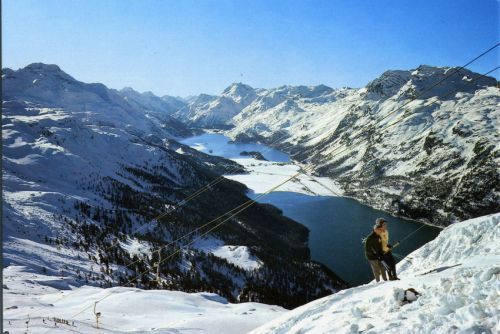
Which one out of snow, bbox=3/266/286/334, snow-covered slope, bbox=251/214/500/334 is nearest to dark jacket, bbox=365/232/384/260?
snow-covered slope, bbox=251/214/500/334

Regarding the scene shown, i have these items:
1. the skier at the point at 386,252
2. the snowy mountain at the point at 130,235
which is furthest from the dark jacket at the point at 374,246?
the snowy mountain at the point at 130,235

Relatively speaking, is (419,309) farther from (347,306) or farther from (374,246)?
(374,246)

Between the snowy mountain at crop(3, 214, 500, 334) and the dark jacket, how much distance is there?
144 centimetres

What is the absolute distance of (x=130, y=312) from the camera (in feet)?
116

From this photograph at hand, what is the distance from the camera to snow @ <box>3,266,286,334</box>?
2692 cm

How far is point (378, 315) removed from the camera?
13547 mm

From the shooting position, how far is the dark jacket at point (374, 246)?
18.9m

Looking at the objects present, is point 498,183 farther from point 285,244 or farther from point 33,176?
point 33,176

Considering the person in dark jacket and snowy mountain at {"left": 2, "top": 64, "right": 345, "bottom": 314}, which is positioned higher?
snowy mountain at {"left": 2, "top": 64, "right": 345, "bottom": 314}

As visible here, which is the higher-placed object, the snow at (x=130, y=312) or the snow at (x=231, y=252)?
the snow at (x=231, y=252)

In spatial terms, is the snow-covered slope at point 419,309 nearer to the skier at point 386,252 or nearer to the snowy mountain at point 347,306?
the snowy mountain at point 347,306

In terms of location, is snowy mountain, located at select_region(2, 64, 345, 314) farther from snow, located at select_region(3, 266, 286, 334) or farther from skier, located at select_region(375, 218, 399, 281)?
skier, located at select_region(375, 218, 399, 281)

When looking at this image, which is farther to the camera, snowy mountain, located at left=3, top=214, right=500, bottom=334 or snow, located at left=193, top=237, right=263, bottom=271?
snow, located at left=193, top=237, right=263, bottom=271

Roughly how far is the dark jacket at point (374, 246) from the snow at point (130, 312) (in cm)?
1284
